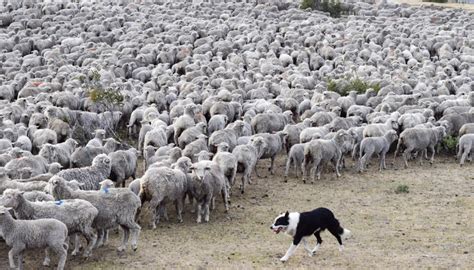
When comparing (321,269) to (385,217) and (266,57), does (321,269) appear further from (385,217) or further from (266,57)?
(266,57)

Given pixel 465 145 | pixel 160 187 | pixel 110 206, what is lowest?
pixel 465 145

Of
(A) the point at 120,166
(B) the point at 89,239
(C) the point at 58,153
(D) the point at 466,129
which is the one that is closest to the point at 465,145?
(D) the point at 466,129

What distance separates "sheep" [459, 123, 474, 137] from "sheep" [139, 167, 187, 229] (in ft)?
35.5

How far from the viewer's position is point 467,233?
49.3 feet

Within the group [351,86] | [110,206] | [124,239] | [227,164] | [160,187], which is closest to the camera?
[110,206]

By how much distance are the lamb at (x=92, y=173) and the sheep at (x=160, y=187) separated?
117 cm

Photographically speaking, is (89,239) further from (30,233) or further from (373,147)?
(373,147)

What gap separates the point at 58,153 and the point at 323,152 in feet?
23.6

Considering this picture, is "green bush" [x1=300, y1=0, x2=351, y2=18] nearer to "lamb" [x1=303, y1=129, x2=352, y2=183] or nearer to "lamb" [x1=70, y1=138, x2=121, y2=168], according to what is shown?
"lamb" [x1=303, y1=129, x2=352, y2=183]

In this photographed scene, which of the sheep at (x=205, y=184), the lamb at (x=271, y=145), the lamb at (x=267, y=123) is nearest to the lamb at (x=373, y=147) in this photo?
the lamb at (x=271, y=145)

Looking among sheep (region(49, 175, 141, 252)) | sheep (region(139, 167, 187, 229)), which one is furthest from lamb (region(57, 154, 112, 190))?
sheep (region(49, 175, 141, 252))

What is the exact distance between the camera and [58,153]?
17734mm

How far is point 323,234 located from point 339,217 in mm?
1601

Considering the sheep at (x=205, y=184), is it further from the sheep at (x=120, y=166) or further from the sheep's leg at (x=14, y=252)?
the sheep's leg at (x=14, y=252)
